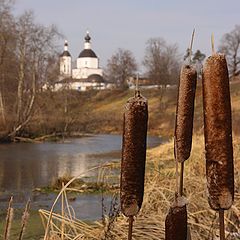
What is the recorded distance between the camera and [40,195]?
1466 cm

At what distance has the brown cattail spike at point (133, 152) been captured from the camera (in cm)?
215

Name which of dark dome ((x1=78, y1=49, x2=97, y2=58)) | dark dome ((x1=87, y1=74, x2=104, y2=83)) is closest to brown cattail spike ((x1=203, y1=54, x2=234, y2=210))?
dark dome ((x1=87, y1=74, x2=104, y2=83))

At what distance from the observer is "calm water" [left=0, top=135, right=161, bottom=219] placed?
13.8 metres

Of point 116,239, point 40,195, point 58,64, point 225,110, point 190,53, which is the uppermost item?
point 58,64

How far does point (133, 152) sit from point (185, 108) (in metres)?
0.30

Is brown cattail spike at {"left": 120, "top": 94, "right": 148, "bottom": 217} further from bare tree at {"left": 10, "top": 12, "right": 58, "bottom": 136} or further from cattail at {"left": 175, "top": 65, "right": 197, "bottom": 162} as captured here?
bare tree at {"left": 10, "top": 12, "right": 58, "bottom": 136}

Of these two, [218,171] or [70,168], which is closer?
[218,171]

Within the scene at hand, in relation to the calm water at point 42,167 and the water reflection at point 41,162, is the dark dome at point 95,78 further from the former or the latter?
the water reflection at point 41,162

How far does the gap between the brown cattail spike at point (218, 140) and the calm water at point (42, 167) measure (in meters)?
9.52

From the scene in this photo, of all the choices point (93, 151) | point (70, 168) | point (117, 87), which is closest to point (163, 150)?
point (70, 168)

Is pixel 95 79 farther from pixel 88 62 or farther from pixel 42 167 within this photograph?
pixel 42 167

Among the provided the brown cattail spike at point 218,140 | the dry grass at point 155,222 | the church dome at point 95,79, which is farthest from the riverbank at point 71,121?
the church dome at point 95,79

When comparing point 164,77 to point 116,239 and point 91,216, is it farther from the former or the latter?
point 116,239

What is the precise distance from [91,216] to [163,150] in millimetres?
10885
